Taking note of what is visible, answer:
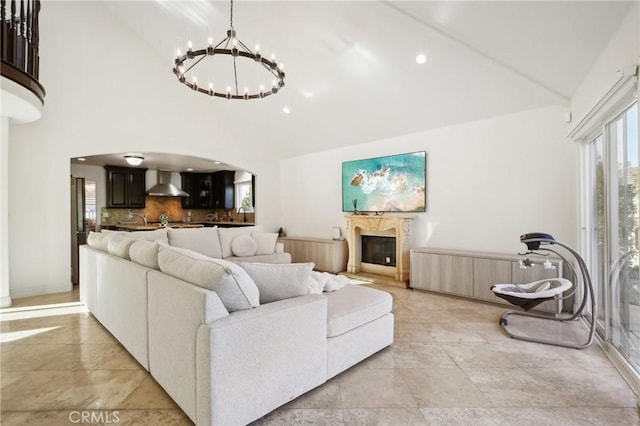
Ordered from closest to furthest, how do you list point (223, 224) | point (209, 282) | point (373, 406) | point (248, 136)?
1. point (209, 282)
2. point (373, 406)
3. point (248, 136)
4. point (223, 224)

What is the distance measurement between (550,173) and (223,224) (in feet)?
24.2

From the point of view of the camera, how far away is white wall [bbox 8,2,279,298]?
4.66 meters

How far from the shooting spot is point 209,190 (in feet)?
32.0

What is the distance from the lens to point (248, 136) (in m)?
7.27

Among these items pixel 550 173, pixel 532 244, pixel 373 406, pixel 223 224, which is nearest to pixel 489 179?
pixel 550 173

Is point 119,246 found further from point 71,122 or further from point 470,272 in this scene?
point 470,272

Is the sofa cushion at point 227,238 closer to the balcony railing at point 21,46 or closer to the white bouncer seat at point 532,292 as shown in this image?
the balcony railing at point 21,46

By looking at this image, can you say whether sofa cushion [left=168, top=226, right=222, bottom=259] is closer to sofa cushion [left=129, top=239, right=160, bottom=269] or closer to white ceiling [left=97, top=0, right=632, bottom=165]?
sofa cushion [left=129, top=239, right=160, bottom=269]

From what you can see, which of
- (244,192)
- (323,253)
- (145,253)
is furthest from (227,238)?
(244,192)

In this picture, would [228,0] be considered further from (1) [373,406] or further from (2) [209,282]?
(1) [373,406]

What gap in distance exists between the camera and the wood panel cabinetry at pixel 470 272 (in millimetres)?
3844

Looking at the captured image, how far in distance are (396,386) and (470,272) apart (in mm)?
2593

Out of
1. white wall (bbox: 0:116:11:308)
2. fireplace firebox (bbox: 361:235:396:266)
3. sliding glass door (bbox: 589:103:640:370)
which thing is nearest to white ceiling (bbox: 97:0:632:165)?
sliding glass door (bbox: 589:103:640:370)

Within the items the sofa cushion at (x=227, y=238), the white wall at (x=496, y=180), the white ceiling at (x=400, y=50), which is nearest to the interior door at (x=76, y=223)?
the sofa cushion at (x=227, y=238)
